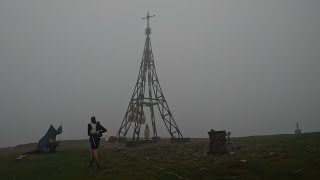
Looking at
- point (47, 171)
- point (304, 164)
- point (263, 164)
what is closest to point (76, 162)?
point (47, 171)

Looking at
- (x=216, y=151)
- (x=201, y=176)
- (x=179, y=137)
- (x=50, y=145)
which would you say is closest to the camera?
(x=201, y=176)

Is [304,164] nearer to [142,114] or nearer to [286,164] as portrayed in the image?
[286,164]

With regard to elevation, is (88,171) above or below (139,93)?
below

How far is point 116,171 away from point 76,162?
13.2 ft

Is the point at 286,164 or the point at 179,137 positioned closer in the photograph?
the point at 286,164

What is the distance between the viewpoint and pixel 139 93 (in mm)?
35781

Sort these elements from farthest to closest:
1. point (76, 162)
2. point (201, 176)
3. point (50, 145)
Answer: point (50, 145) < point (76, 162) < point (201, 176)

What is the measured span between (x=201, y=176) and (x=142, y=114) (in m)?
25.0

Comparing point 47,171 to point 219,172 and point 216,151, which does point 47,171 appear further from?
point 216,151

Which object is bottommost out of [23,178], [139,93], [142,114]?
[23,178]

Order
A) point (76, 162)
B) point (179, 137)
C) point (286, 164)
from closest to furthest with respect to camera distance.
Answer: point (286, 164) → point (76, 162) → point (179, 137)

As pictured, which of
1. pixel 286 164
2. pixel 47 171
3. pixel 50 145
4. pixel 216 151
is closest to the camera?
pixel 286 164

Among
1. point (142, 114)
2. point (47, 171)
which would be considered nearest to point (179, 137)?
point (142, 114)

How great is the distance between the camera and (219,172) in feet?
Result: 36.9
